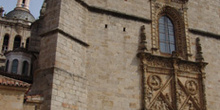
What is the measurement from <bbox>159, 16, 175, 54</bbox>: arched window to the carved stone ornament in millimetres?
1540

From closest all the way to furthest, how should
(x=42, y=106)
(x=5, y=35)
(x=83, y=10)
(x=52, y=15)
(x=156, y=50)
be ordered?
(x=42, y=106), (x=52, y=15), (x=83, y=10), (x=156, y=50), (x=5, y=35)

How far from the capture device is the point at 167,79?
12.0 meters

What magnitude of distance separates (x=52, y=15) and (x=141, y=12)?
426 cm

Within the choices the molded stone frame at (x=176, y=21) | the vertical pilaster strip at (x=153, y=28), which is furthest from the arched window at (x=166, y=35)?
the vertical pilaster strip at (x=153, y=28)

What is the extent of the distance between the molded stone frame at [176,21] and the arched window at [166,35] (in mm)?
184

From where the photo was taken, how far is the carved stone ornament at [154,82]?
11485 mm

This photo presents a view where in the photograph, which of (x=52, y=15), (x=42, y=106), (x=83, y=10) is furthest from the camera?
(x=83, y=10)

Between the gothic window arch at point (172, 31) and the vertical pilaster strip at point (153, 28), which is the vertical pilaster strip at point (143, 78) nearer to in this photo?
the vertical pilaster strip at point (153, 28)

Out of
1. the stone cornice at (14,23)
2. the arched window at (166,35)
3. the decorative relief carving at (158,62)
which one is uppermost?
the stone cornice at (14,23)

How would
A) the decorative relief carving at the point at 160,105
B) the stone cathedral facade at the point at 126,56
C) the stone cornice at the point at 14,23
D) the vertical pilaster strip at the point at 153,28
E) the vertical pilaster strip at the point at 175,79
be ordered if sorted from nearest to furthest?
the stone cathedral facade at the point at 126,56 → the decorative relief carving at the point at 160,105 → the vertical pilaster strip at the point at 175,79 → the vertical pilaster strip at the point at 153,28 → the stone cornice at the point at 14,23

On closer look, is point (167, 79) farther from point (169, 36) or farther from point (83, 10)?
point (83, 10)

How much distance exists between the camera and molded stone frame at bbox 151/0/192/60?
1271 centimetres

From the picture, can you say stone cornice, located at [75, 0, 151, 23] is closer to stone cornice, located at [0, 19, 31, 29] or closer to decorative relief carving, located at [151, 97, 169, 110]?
decorative relief carving, located at [151, 97, 169, 110]

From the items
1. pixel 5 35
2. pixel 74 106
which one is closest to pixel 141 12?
pixel 74 106
